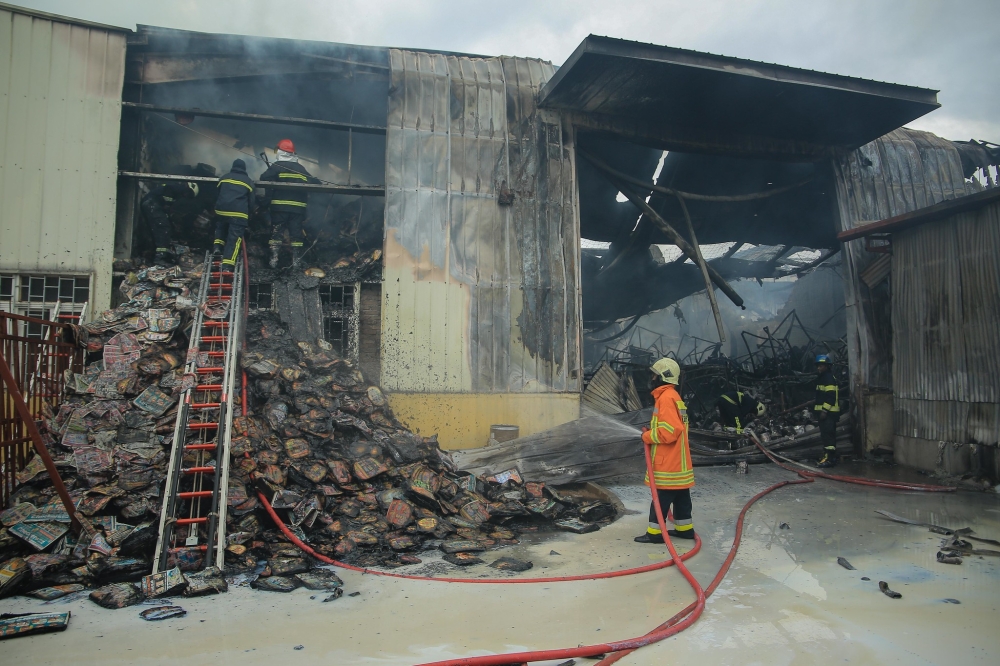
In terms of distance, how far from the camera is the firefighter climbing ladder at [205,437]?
4.49 meters

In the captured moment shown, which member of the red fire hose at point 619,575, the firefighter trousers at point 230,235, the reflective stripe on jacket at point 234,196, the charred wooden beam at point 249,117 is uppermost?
the charred wooden beam at point 249,117

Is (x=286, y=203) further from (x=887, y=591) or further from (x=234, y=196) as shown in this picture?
(x=887, y=591)

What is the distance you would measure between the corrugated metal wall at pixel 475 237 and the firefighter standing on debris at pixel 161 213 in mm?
3040

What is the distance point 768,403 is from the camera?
1147cm

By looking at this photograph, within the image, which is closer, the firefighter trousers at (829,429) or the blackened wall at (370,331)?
the blackened wall at (370,331)

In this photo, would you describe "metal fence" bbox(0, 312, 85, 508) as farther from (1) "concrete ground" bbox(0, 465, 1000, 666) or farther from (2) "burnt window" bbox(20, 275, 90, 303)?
(1) "concrete ground" bbox(0, 465, 1000, 666)

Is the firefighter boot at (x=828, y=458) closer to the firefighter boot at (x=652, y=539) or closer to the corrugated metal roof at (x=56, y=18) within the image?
the firefighter boot at (x=652, y=539)

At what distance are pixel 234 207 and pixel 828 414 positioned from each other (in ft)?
30.2

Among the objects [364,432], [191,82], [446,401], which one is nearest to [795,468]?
[446,401]

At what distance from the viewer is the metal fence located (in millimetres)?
4686

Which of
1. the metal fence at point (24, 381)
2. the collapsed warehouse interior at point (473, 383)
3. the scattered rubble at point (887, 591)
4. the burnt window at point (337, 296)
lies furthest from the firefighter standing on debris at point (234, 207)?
the scattered rubble at point (887, 591)

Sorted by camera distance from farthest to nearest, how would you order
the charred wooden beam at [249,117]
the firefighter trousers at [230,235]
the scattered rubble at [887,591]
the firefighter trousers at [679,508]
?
1. the charred wooden beam at [249,117]
2. the firefighter trousers at [230,235]
3. the firefighter trousers at [679,508]
4. the scattered rubble at [887,591]

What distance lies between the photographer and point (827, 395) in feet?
30.1

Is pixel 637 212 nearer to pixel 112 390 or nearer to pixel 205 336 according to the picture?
pixel 205 336
